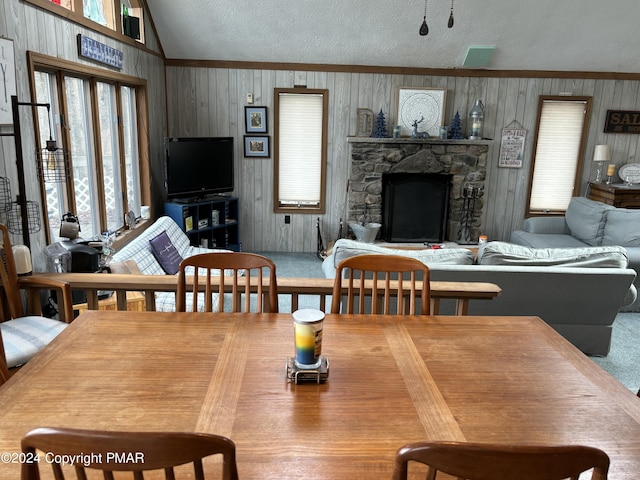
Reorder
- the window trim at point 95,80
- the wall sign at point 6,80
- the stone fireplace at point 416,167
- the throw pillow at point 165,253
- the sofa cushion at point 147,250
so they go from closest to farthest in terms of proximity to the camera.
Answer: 1. the wall sign at point 6,80
2. the window trim at point 95,80
3. the sofa cushion at point 147,250
4. the throw pillow at point 165,253
5. the stone fireplace at point 416,167

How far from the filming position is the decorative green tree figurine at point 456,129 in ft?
19.7

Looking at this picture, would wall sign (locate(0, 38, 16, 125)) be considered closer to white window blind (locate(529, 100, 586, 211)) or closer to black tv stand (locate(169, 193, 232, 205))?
black tv stand (locate(169, 193, 232, 205))

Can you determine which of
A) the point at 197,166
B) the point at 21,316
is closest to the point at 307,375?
the point at 21,316

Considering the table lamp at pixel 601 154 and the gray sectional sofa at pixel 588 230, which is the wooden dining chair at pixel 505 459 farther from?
the table lamp at pixel 601 154

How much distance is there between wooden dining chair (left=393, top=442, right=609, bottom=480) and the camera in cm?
83

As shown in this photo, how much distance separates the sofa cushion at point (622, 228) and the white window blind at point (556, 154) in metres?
1.38

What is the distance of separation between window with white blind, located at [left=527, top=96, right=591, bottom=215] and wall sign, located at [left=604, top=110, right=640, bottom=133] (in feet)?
0.86

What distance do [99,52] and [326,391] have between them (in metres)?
3.52

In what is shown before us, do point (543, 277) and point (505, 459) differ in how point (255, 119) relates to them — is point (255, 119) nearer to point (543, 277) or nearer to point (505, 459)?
point (543, 277)

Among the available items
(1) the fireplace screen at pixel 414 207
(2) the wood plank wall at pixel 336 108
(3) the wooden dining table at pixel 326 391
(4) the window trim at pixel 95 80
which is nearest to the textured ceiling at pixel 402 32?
(2) the wood plank wall at pixel 336 108

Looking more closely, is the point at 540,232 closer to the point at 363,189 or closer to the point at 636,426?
the point at 363,189

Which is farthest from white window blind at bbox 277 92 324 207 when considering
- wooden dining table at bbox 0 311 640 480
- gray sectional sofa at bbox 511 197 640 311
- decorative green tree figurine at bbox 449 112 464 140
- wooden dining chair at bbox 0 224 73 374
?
wooden dining table at bbox 0 311 640 480

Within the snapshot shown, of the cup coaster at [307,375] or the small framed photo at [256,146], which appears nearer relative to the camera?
the cup coaster at [307,375]

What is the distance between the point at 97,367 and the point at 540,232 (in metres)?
5.53
